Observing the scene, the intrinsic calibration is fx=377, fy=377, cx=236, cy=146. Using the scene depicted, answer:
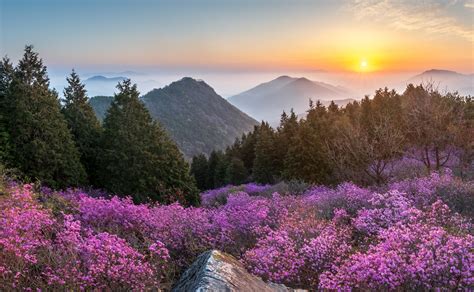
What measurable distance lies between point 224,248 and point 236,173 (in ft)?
150

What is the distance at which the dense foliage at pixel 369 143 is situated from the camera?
1995 centimetres

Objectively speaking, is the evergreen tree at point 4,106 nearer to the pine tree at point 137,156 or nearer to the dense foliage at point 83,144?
the dense foliage at point 83,144

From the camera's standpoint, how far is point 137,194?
88.8 ft

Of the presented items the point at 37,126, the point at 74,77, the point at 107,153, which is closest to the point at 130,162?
the point at 107,153

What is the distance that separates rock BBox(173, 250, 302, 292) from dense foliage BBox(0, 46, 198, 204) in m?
16.9

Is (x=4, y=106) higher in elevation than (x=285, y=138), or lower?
higher

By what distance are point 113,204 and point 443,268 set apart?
7.01 meters

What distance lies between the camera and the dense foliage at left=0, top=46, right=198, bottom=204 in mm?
24969

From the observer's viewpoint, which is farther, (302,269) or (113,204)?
(113,204)

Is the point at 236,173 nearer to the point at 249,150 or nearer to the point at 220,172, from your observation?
the point at 220,172

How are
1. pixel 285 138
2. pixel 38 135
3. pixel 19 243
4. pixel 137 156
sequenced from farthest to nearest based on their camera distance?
1. pixel 285 138
2. pixel 137 156
3. pixel 38 135
4. pixel 19 243

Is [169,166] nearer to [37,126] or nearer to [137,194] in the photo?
[137,194]

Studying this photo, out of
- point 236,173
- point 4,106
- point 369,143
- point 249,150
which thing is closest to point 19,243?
point 369,143

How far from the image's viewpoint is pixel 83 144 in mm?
31453
